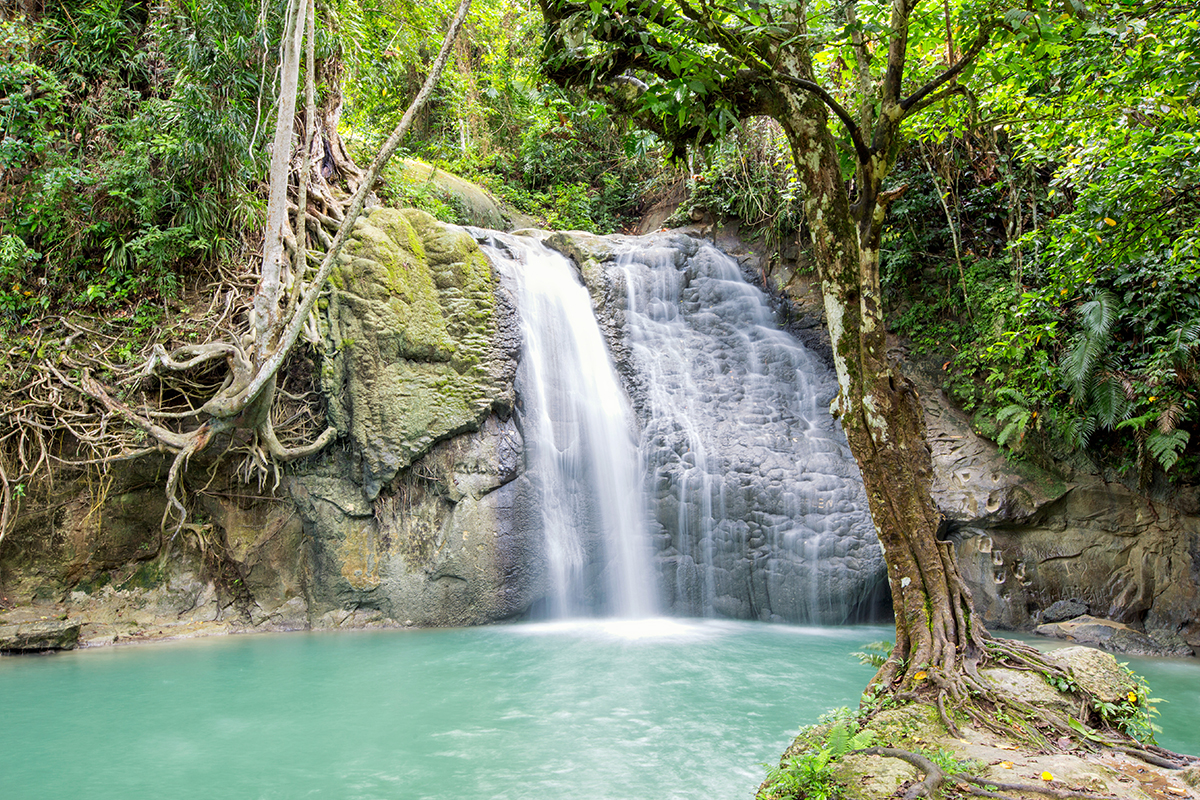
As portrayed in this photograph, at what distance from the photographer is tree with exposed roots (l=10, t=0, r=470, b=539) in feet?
22.1

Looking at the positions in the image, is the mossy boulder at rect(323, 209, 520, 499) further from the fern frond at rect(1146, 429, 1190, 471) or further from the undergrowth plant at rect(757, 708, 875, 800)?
the fern frond at rect(1146, 429, 1190, 471)

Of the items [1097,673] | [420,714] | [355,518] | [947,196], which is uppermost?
[947,196]

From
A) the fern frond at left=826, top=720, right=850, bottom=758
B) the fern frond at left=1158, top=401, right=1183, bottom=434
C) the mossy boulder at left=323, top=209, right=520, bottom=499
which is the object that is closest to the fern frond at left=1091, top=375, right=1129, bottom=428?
the fern frond at left=1158, top=401, right=1183, bottom=434

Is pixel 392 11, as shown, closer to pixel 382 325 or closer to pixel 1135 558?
pixel 382 325

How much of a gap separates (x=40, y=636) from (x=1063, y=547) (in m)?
10.8

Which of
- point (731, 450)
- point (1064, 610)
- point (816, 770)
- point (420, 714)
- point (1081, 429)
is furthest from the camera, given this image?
point (731, 450)

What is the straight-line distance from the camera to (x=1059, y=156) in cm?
752

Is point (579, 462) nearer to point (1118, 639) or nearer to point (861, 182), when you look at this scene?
point (861, 182)

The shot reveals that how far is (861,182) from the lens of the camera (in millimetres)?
4148

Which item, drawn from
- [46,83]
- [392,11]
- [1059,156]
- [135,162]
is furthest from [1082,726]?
[392,11]

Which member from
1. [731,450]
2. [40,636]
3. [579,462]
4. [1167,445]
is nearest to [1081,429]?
[1167,445]

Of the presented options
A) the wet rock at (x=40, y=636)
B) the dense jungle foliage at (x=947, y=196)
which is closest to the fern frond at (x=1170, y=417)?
the dense jungle foliage at (x=947, y=196)

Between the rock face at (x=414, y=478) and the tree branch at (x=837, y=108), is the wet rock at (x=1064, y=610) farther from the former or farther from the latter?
the tree branch at (x=837, y=108)

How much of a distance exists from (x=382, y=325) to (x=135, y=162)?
3.34m
